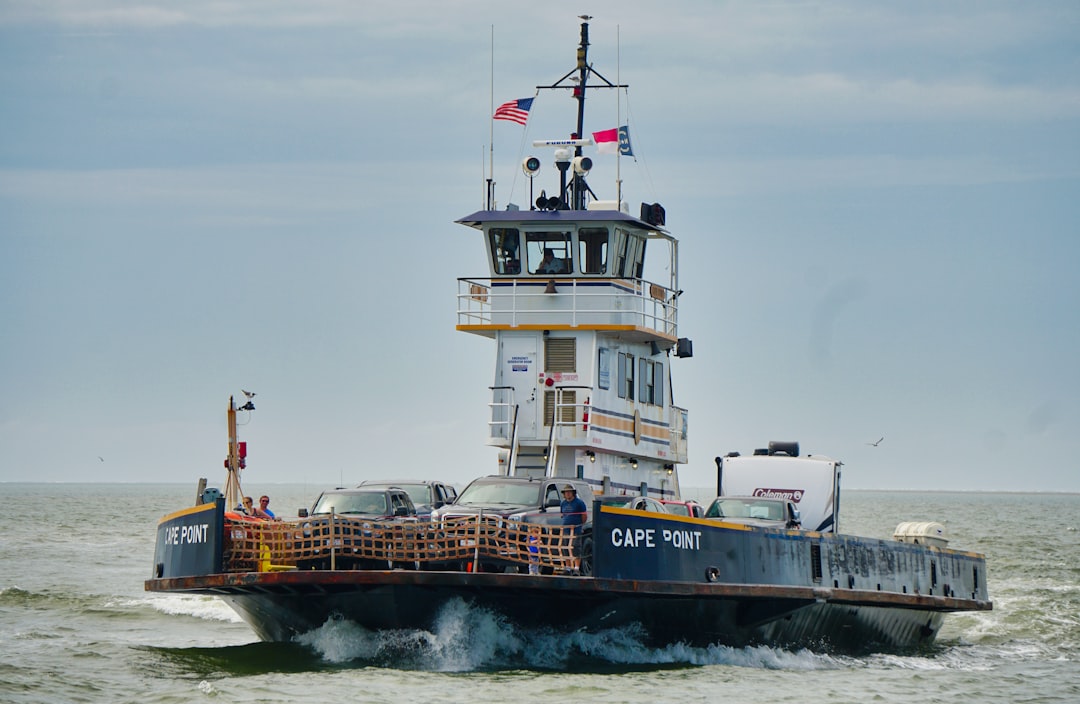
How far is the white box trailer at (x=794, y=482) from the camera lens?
29.7m

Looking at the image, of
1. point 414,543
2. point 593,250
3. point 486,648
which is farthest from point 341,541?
point 593,250

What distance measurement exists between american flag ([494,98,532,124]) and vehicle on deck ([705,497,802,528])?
8.19 metres

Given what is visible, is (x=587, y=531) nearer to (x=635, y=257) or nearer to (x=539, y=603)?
(x=539, y=603)

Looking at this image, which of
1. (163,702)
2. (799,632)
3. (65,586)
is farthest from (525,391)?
(65,586)

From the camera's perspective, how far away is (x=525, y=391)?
28.3m

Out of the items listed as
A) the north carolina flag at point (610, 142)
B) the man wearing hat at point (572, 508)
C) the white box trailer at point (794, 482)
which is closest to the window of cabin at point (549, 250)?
the north carolina flag at point (610, 142)

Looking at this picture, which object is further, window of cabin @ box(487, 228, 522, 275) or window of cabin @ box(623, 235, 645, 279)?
window of cabin @ box(623, 235, 645, 279)

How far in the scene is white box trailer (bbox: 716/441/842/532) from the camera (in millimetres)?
29656

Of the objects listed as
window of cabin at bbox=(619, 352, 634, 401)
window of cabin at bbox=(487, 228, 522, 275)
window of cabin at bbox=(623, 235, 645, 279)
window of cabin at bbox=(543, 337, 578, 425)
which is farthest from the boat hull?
window of cabin at bbox=(487, 228, 522, 275)

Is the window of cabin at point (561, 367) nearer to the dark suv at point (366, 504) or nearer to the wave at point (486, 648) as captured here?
the dark suv at point (366, 504)

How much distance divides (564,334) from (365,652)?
305 inches

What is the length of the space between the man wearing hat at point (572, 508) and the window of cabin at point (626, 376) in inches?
269

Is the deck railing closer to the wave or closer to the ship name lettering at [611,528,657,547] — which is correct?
the ship name lettering at [611,528,657,547]

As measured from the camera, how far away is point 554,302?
1125 inches
